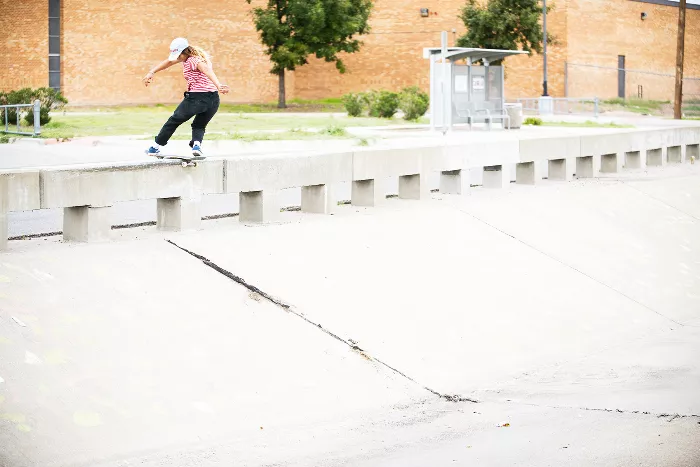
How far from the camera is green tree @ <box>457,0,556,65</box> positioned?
54.0 meters

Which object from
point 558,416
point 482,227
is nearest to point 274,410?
point 558,416

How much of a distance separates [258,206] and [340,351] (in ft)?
10.3

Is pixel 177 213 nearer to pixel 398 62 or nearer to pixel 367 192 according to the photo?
pixel 367 192

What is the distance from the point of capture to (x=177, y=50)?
11.5 metres

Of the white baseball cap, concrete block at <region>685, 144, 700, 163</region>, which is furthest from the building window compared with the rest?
the white baseball cap

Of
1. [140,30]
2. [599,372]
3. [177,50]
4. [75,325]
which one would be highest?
[140,30]

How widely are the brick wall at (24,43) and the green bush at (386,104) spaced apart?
72.9 ft

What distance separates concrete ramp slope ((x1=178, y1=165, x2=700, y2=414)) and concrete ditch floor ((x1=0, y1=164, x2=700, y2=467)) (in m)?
0.03

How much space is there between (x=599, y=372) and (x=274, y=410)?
338cm

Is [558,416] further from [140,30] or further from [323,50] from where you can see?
[140,30]

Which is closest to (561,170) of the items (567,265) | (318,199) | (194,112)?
(567,265)

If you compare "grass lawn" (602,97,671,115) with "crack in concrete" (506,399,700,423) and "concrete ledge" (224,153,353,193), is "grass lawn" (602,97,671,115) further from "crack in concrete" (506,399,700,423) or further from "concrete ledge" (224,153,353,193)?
"crack in concrete" (506,399,700,423)

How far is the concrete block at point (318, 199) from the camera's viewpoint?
12.7 m

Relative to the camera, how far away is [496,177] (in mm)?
16859
